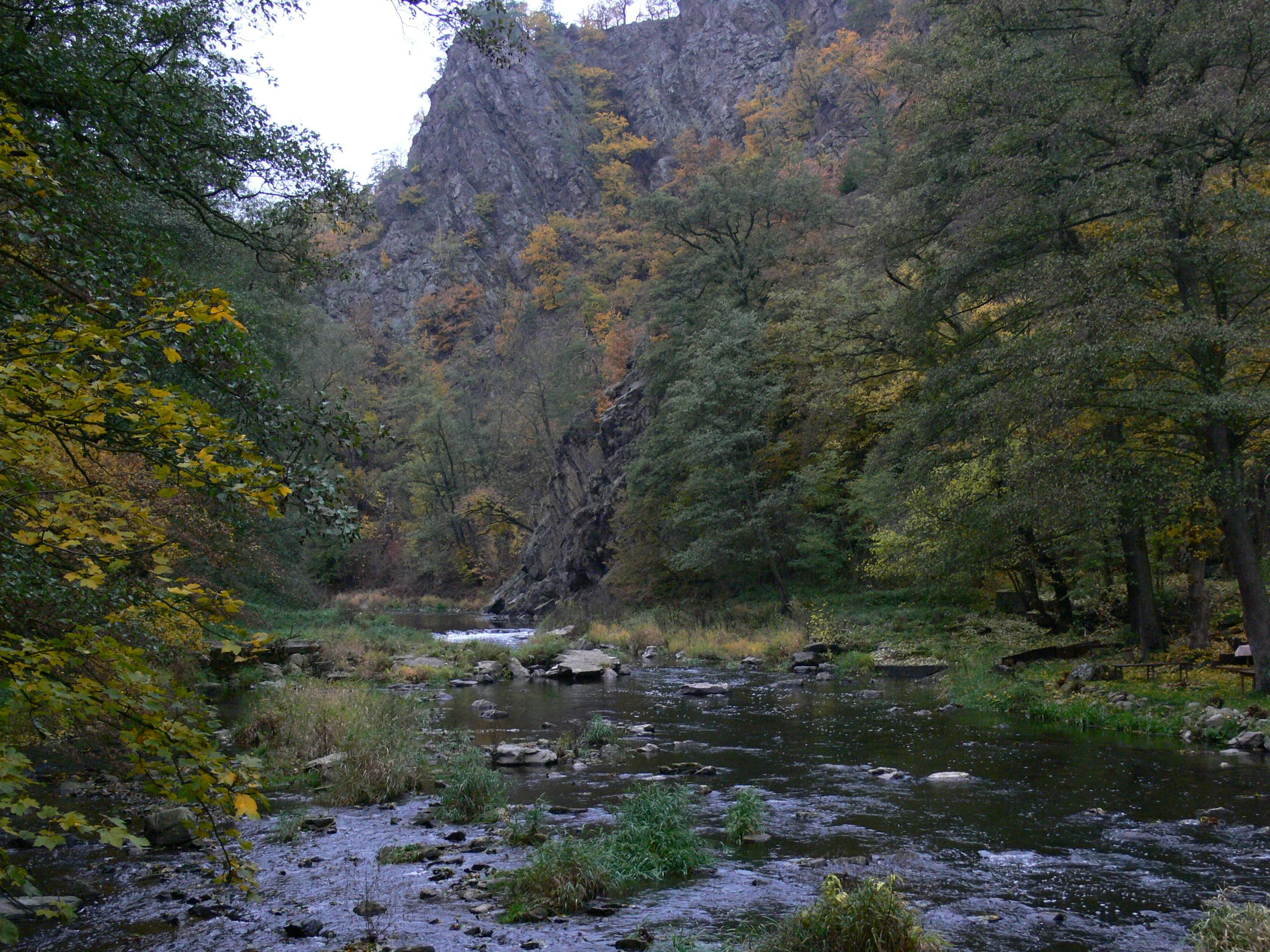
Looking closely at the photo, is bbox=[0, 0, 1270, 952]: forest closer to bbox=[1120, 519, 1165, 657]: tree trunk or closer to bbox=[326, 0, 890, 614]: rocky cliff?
bbox=[1120, 519, 1165, 657]: tree trunk

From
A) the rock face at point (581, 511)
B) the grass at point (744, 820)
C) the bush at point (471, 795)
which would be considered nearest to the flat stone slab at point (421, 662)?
the bush at point (471, 795)

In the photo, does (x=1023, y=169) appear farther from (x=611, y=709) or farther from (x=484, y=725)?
(x=484, y=725)

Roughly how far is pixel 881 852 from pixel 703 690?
1106 cm

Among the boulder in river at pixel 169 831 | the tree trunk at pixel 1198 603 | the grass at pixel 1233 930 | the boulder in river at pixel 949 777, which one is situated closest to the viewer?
the grass at pixel 1233 930

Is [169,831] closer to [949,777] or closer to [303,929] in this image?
[303,929]

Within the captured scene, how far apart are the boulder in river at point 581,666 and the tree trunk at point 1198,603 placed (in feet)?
43.7

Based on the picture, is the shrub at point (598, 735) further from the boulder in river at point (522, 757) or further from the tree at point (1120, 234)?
the tree at point (1120, 234)

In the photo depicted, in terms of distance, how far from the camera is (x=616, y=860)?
23.5 ft

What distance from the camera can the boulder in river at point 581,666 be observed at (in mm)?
21406

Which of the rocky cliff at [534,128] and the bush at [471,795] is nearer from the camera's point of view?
the bush at [471,795]

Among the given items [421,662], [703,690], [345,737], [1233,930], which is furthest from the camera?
[421,662]

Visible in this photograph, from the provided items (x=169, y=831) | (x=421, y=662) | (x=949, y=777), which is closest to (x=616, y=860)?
(x=169, y=831)

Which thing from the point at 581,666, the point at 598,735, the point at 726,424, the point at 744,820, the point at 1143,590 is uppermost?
the point at 726,424

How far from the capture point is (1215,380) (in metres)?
12.4
